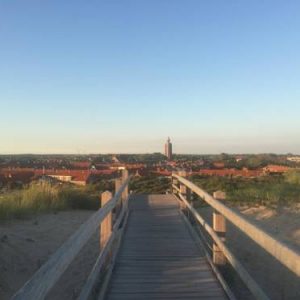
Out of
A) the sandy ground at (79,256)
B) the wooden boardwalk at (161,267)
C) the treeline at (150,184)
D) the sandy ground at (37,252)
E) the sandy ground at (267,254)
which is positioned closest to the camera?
the wooden boardwalk at (161,267)

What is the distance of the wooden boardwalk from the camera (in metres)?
5.84

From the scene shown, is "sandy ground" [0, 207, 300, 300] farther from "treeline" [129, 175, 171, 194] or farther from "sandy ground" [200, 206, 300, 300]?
"treeline" [129, 175, 171, 194]

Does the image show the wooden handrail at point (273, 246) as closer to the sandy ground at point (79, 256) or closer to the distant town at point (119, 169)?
the sandy ground at point (79, 256)

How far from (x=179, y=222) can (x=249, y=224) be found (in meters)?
7.37

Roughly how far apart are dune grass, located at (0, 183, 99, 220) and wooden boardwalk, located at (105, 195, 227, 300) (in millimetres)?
4042

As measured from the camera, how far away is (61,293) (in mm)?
8508

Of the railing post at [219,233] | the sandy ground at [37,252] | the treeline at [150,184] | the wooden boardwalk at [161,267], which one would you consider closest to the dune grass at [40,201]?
the sandy ground at [37,252]

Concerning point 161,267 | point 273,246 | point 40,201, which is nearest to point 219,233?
point 161,267

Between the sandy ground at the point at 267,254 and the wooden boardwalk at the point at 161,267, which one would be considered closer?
the wooden boardwalk at the point at 161,267

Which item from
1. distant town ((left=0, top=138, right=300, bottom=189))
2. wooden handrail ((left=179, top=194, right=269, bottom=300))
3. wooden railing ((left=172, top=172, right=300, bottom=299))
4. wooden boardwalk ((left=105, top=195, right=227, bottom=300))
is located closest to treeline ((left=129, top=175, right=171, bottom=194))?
distant town ((left=0, top=138, right=300, bottom=189))

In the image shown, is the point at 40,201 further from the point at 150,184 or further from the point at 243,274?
the point at 150,184

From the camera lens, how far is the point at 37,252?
10852 millimetres

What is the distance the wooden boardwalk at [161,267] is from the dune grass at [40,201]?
159 inches

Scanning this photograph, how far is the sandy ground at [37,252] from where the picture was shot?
873 cm
